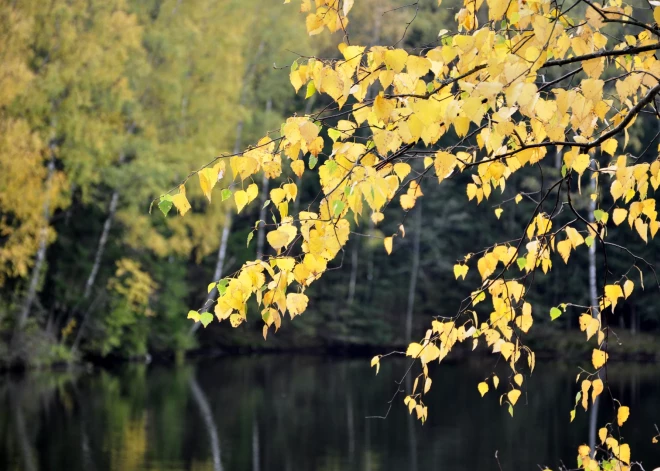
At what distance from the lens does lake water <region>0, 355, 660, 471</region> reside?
7758 mm

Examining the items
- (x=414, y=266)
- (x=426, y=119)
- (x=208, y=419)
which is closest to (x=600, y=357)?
(x=426, y=119)

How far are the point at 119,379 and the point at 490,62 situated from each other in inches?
511

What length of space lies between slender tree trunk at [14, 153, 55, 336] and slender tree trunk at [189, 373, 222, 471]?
2752 millimetres

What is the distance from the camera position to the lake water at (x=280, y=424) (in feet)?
25.5

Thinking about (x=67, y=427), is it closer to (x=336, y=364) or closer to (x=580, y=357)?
(x=336, y=364)

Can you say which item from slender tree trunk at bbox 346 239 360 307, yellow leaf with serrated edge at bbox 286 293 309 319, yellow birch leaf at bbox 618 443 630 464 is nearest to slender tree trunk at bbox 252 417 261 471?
yellow birch leaf at bbox 618 443 630 464

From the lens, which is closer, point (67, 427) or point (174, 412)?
point (67, 427)

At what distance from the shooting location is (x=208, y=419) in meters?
10.0

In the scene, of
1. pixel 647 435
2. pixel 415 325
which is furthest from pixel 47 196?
pixel 415 325

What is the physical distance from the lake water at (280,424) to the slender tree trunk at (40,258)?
92cm

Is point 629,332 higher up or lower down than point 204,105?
lower down

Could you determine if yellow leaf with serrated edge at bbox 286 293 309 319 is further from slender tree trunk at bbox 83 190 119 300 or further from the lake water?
slender tree trunk at bbox 83 190 119 300

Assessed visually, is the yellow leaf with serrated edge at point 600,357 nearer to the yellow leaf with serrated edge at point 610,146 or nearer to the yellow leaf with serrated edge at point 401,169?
the yellow leaf with serrated edge at point 610,146

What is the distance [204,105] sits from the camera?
1623 cm
